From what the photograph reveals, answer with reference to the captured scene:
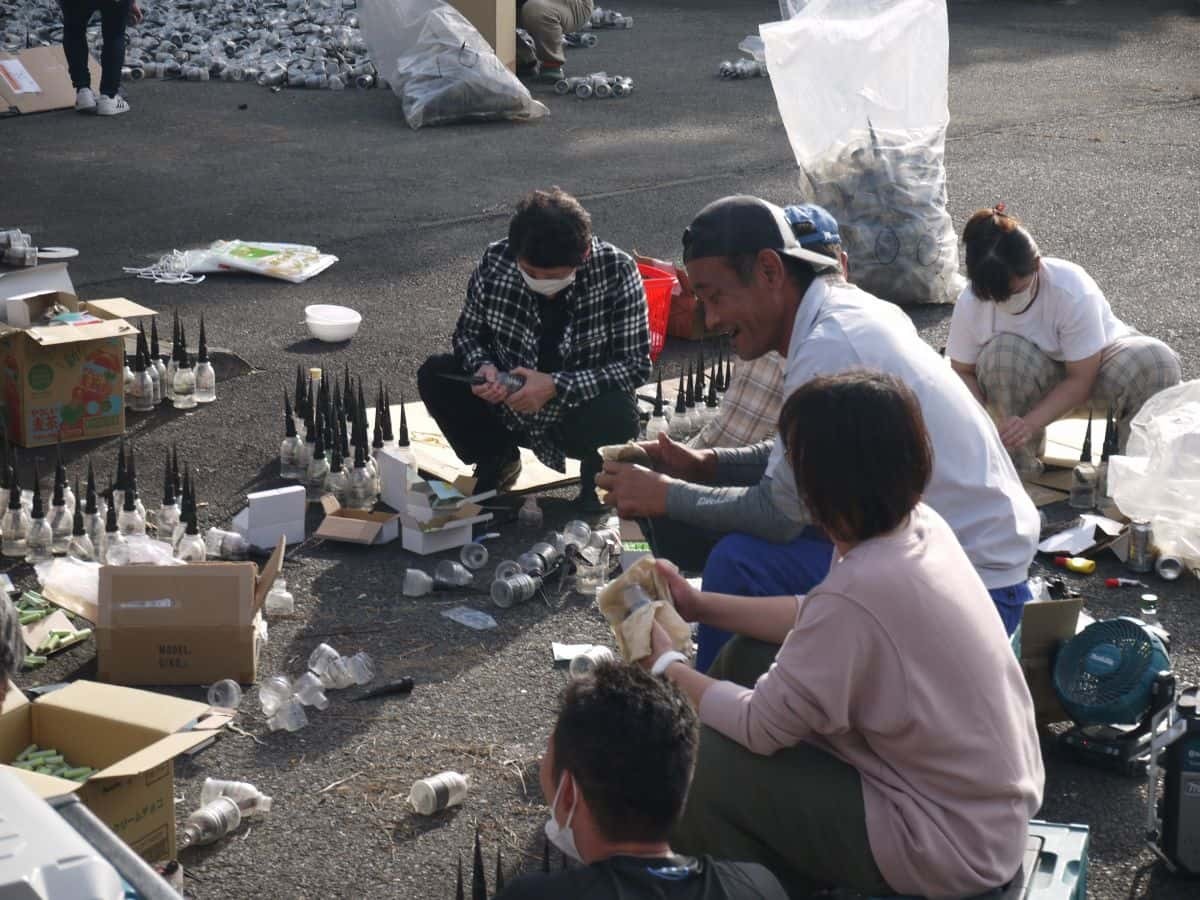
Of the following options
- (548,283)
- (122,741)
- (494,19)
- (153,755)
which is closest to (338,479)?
(548,283)

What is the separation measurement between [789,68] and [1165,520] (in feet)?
12.3

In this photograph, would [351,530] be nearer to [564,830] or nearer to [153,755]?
[153,755]

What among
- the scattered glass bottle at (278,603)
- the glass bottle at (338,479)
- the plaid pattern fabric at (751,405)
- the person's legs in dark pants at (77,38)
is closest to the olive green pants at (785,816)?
the plaid pattern fabric at (751,405)

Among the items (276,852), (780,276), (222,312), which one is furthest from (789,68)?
(276,852)

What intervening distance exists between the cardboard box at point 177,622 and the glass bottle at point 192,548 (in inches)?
25.1

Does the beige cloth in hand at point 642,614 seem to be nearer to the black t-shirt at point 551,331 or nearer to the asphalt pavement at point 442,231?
the asphalt pavement at point 442,231

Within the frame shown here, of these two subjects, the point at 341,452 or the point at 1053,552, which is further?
the point at 341,452

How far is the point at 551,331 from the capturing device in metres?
5.62

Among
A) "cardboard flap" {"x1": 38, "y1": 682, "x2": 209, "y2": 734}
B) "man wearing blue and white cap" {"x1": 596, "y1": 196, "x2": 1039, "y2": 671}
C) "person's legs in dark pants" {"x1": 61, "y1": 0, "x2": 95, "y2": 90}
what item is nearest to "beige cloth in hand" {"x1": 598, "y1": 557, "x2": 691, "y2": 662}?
"man wearing blue and white cap" {"x1": 596, "y1": 196, "x2": 1039, "y2": 671}

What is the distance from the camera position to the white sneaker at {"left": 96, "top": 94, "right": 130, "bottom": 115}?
12.7 m

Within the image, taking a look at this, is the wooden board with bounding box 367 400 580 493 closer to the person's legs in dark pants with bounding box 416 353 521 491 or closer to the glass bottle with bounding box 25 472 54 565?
the person's legs in dark pants with bounding box 416 353 521 491

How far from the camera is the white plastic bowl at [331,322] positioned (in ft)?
24.3

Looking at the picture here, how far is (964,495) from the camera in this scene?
3434 millimetres

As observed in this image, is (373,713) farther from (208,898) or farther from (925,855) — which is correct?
(925,855)
